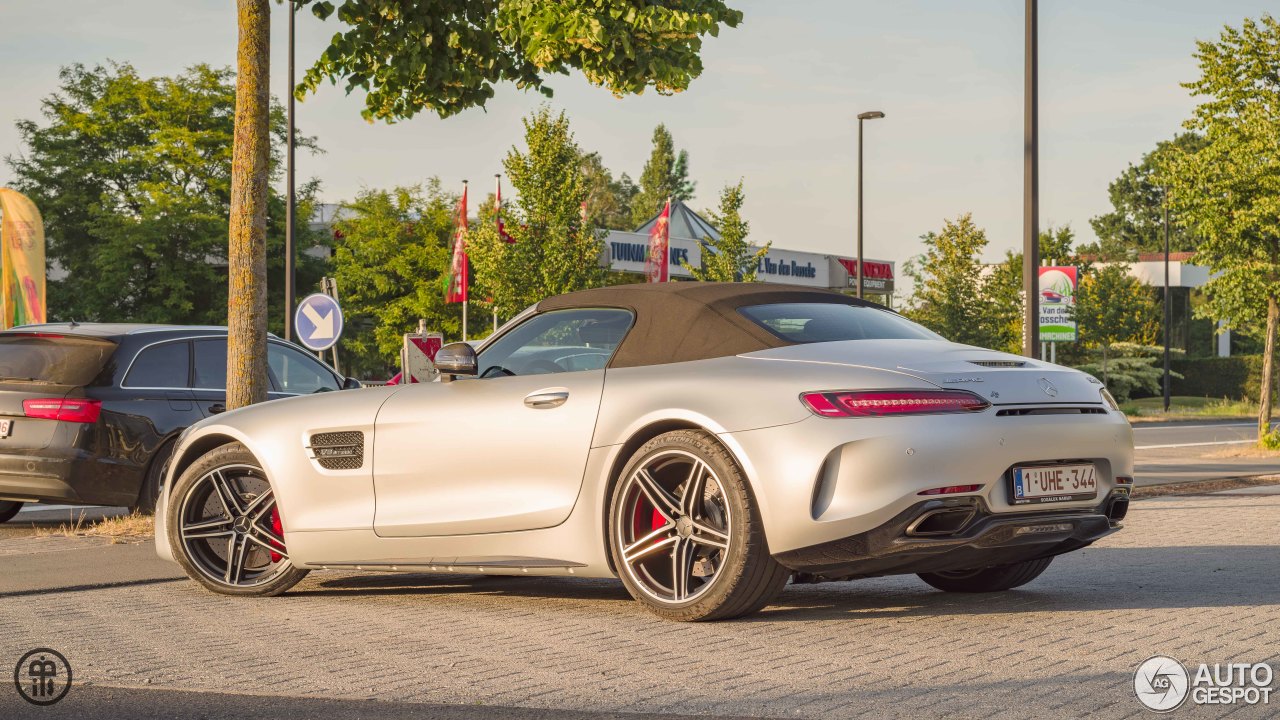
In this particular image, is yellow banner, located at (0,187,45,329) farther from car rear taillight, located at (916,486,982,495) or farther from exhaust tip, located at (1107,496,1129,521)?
car rear taillight, located at (916,486,982,495)

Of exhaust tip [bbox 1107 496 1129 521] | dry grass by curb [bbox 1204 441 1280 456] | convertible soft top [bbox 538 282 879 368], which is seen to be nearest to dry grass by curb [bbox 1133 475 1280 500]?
dry grass by curb [bbox 1204 441 1280 456]

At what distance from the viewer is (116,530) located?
1052 cm

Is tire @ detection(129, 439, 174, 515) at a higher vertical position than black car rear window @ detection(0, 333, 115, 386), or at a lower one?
lower

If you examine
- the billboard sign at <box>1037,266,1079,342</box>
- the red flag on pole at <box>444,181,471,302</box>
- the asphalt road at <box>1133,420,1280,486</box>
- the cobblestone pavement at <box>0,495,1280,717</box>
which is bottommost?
the asphalt road at <box>1133,420,1280,486</box>

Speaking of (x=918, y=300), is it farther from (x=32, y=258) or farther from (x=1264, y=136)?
(x=32, y=258)

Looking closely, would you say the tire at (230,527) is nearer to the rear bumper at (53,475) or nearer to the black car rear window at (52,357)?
the rear bumper at (53,475)

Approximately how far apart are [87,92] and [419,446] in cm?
5172

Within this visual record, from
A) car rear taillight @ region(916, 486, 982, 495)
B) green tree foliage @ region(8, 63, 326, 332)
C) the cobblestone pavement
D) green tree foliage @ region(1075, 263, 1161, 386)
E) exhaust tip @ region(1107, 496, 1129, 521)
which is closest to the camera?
the cobblestone pavement

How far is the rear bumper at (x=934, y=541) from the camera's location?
554 cm

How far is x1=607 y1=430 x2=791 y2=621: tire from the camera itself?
5.75 meters

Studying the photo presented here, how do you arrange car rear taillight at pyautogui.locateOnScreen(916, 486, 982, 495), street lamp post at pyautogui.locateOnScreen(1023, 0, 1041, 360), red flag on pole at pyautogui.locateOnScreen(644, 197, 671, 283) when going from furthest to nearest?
red flag on pole at pyautogui.locateOnScreen(644, 197, 671, 283) → street lamp post at pyautogui.locateOnScreen(1023, 0, 1041, 360) → car rear taillight at pyautogui.locateOnScreen(916, 486, 982, 495)

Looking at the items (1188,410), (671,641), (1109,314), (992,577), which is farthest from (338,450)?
(1109,314)

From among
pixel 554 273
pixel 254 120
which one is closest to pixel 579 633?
pixel 254 120

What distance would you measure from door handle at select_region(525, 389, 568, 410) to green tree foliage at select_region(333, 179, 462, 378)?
4839cm
